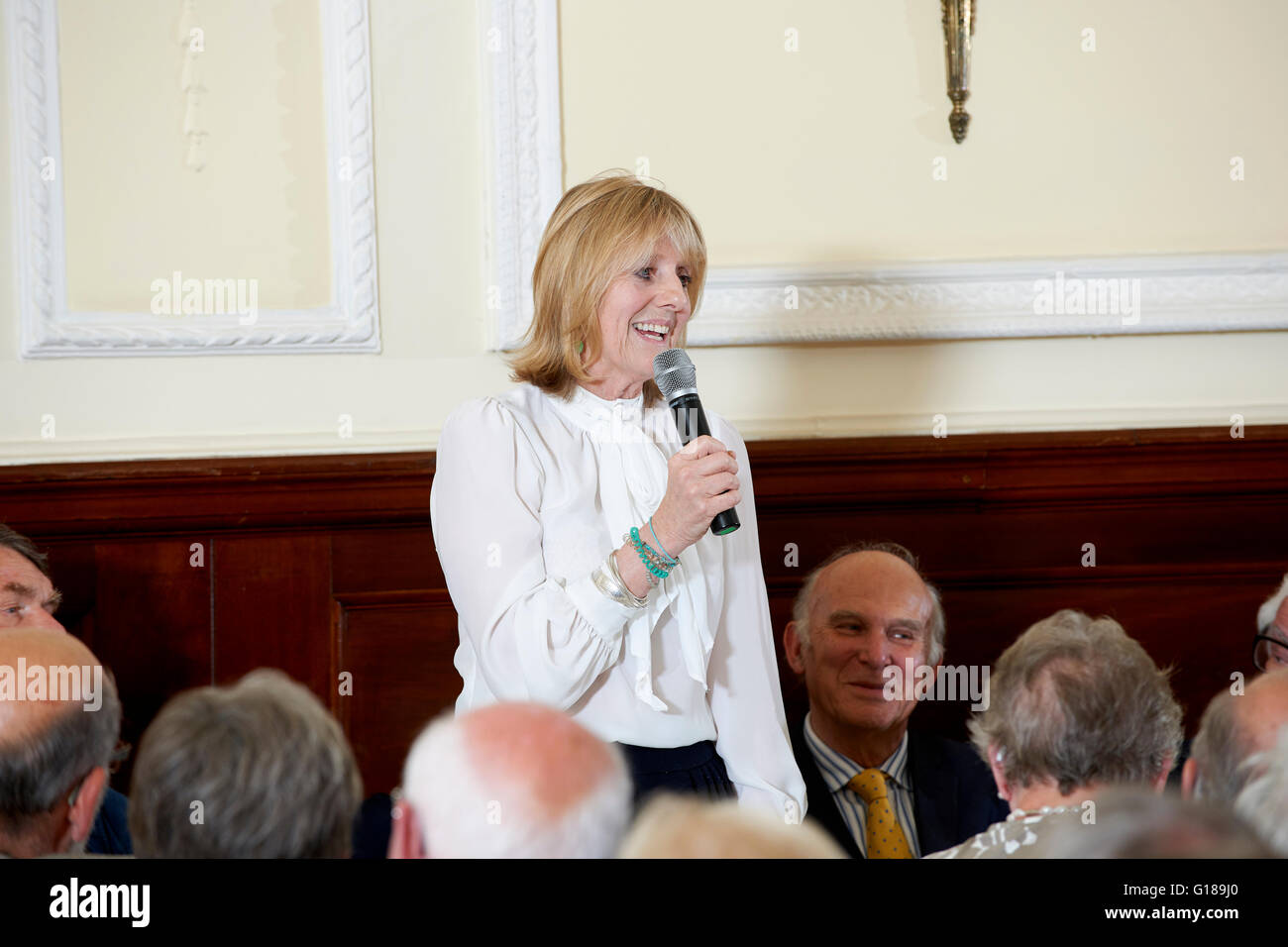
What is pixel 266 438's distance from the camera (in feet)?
10.1

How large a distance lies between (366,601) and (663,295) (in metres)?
1.23

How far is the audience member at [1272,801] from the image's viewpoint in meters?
1.30

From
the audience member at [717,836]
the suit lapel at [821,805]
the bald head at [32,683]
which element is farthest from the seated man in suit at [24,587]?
the audience member at [717,836]

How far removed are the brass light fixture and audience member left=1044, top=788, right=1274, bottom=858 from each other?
91.4 inches

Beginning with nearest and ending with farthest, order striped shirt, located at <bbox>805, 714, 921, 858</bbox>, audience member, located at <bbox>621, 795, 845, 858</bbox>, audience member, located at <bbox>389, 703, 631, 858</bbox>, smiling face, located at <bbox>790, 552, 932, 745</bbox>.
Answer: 1. audience member, located at <bbox>621, 795, 845, 858</bbox>
2. audience member, located at <bbox>389, 703, 631, 858</bbox>
3. striped shirt, located at <bbox>805, 714, 921, 858</bbox>
4. smiling face, located at <bbox>790, 552, 932, 745</bbox>

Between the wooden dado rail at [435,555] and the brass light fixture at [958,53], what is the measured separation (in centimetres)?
74

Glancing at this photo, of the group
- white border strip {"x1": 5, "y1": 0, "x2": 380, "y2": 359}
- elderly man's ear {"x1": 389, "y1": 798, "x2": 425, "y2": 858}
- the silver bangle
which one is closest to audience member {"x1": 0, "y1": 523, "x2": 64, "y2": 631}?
white border strip {"x1": 5, "y1": 0, "x2": 380, "y2": 359}

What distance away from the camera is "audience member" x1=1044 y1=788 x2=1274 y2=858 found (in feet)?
3.50

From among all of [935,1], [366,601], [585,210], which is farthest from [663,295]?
[935,1]

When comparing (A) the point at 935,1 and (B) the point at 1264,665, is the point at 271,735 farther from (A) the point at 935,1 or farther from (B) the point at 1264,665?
(A) the point at 935,1

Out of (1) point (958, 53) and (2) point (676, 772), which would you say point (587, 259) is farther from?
(1) point (958, 53)

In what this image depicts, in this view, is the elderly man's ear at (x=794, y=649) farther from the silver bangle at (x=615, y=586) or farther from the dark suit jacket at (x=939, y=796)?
the silver bangle at (x=615, y=586)

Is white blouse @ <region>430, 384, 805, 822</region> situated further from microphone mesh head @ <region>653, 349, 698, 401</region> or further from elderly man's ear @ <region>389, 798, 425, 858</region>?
elderly man's ear @ <region>389, 798, 425, 858</region>

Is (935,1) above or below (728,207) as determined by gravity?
above
